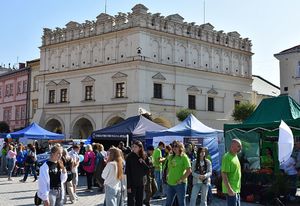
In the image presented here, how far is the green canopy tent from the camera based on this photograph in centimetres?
1410

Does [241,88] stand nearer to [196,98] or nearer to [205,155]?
[196,98]

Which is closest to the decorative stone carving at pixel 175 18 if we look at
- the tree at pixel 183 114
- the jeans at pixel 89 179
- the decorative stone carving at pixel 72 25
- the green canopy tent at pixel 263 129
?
the tree at pixel 183 114

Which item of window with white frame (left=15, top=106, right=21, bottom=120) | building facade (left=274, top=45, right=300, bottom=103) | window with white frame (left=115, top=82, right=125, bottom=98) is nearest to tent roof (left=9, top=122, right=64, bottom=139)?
window with white frame (left=115, top=82, right=125, bottom=98)

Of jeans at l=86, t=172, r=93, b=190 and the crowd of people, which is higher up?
the crowd of people

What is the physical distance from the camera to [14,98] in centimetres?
5619

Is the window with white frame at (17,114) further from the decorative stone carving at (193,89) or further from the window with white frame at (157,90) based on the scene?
the decorative stone carving at (193,89)

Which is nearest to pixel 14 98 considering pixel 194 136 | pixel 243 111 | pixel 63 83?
pixel 63 83

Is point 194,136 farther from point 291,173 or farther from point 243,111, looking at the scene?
point 243,111

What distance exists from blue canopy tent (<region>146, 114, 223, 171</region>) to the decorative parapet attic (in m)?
20.9

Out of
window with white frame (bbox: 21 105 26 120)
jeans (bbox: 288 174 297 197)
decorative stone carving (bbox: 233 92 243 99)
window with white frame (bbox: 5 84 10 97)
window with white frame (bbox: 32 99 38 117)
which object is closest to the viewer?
jeans (bbox: 288 174 297 197)

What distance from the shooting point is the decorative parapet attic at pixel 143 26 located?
38.9 metres

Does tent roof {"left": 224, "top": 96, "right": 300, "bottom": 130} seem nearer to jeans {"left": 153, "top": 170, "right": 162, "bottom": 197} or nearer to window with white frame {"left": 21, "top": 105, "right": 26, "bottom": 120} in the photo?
jeans {"left": 153, "top": 170, "right": 162, "bottom": 197}

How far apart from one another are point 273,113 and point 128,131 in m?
7.80

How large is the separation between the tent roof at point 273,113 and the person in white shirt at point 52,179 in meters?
7.91
